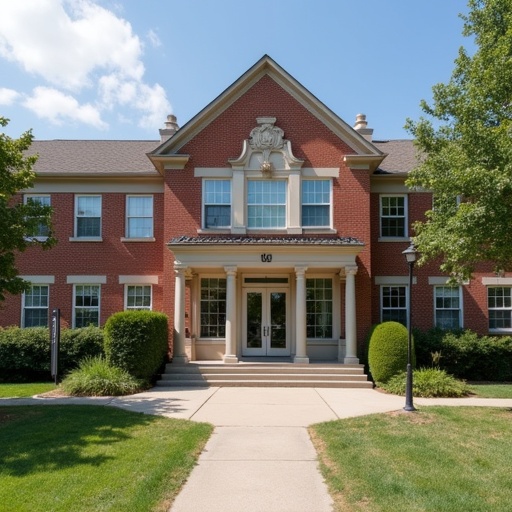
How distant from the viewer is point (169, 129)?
1891 cm

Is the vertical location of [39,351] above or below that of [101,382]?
above

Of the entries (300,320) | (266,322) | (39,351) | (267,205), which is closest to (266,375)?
(300,320)

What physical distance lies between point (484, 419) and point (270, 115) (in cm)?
1197

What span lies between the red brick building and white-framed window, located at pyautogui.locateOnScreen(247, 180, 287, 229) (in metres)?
0.05

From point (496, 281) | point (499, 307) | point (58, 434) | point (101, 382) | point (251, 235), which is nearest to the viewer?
point (58, 434)

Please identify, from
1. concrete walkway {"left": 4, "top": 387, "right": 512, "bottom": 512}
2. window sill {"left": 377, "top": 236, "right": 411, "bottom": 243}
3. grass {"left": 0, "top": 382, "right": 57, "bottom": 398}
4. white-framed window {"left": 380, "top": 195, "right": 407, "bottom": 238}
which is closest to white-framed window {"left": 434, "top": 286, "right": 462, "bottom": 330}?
window sill {"left": 377, "top": 236, "right": 411, "bottom": 243}

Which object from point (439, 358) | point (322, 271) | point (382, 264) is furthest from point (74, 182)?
point (439, 358)

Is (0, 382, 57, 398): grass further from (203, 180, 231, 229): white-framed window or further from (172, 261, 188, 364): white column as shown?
(203, 180, 231, 229): white-framed window

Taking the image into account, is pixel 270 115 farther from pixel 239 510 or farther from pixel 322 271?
pixel 239 510

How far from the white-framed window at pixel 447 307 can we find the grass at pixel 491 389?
2627mm

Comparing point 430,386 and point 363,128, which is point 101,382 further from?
point 363,128

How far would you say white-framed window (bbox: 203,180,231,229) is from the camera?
17.7 m

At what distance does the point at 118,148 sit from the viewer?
22.0 metres

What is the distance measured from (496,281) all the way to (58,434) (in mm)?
15533
